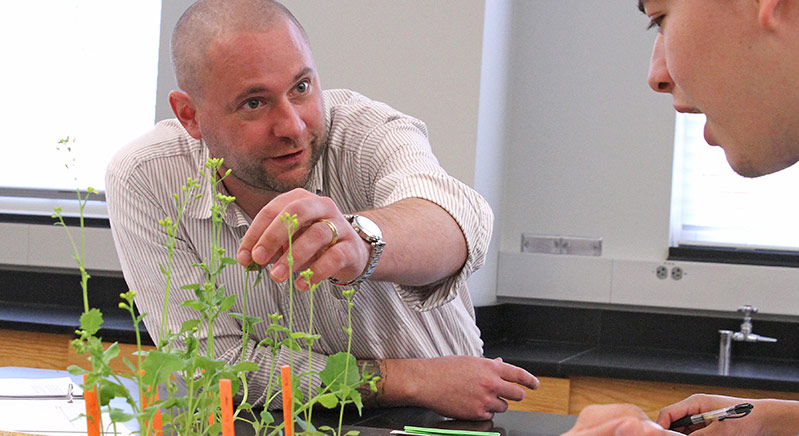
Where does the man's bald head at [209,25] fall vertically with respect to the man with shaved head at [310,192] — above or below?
above

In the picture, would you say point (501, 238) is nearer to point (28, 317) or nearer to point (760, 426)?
point (28, 317)

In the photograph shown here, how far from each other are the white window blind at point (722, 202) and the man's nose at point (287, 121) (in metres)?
2.07

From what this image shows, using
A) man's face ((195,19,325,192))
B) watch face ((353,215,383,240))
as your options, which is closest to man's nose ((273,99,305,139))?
man's face ((195,19,325,192))

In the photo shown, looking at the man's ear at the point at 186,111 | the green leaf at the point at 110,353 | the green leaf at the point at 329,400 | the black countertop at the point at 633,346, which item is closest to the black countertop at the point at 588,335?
the black countertop at the point at 633,346

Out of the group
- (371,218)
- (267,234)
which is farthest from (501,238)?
(267,234)

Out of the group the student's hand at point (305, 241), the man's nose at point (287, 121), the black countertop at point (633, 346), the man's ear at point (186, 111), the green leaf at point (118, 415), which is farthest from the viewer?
the black countertop at point (633, 346)

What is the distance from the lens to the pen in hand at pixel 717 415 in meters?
1.21

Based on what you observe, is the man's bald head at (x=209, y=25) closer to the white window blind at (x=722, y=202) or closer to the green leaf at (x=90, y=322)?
the green leaf at (x=90, y=322)

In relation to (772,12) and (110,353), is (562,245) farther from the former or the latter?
(110,353)

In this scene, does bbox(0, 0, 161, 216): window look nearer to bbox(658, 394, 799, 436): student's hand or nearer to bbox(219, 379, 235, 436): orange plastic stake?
bbox(658, 394, 799, 436): student's hand

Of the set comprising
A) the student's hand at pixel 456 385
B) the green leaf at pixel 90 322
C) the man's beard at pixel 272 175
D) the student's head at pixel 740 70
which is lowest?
the student's hand at pixel 456 385

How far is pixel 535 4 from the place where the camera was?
3.38 meters

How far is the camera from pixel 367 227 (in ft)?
3.98

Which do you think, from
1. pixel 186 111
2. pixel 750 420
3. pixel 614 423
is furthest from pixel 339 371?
pixel 186 111
